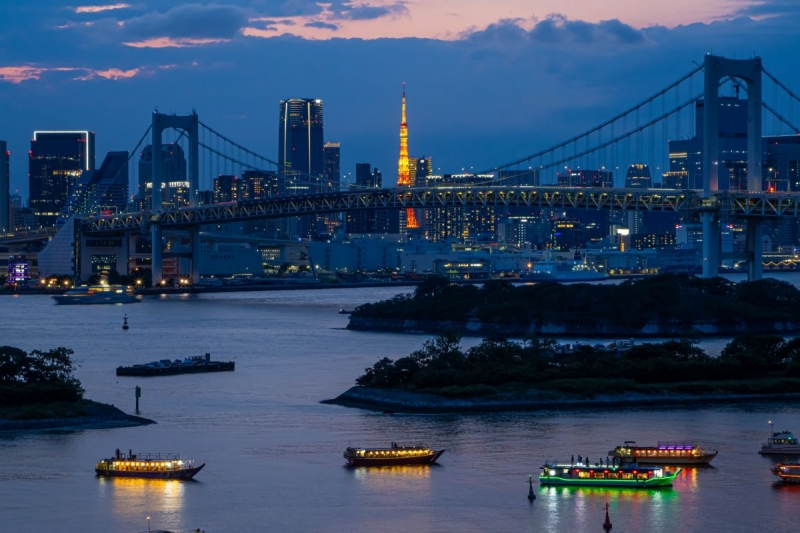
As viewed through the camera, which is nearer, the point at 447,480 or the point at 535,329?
the point at 447,480

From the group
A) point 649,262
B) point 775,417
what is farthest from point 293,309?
point 649,262

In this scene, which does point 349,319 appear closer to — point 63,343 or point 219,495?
point 63,343

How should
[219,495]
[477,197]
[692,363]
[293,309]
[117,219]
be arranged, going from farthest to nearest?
[117,219] < [477,197] < [293,309] < [692,363] < [219,495]

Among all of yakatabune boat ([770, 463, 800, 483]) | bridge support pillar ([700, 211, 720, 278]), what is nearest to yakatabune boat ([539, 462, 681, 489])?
yakatabune boat ([770, 463, 800, 483])

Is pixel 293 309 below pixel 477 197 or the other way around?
below

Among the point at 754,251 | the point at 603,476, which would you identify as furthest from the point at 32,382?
the point at 754,251

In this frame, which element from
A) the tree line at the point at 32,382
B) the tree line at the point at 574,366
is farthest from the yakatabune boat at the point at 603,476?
the tree line at the point at 32,382

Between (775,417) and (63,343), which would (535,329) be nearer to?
(63,343)

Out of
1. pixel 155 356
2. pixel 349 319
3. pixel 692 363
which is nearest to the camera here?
pixel 692 363
